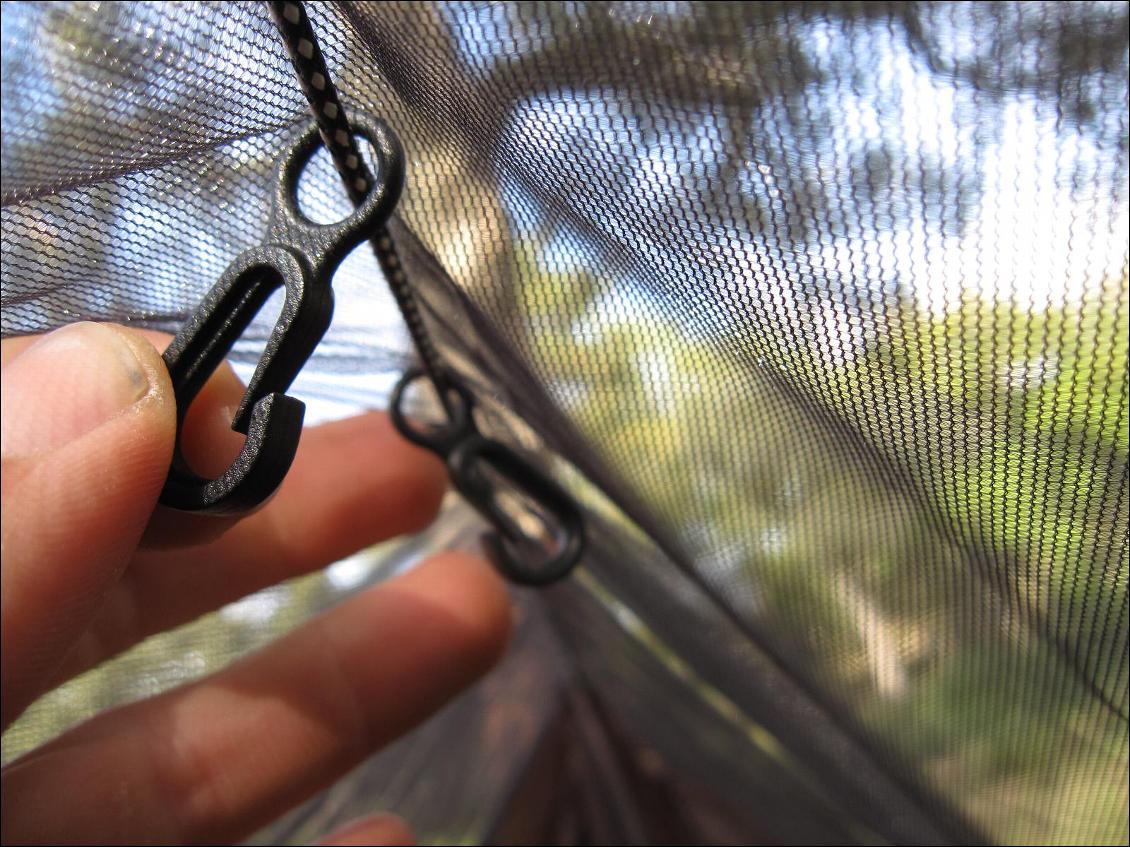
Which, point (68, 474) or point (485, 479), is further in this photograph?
point (485, 479)

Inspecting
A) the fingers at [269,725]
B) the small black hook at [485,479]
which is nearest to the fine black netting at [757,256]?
the small black hook at [485,479]

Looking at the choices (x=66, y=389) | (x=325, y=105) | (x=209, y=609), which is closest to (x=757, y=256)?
(x=325, y=105)

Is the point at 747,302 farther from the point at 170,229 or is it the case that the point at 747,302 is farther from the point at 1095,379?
the point at 170,229

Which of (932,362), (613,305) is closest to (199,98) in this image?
(613,305)

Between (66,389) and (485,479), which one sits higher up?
(66,389)

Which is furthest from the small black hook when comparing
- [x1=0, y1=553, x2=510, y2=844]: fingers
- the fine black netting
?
[x1=0, y1=553, x2=510, y2=844]: fingers

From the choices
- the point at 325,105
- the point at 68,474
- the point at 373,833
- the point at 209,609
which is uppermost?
the point at 325,105

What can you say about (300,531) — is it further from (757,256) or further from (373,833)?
(757,256)

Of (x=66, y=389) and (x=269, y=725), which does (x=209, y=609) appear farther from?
(x=66, y=389)
